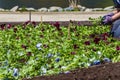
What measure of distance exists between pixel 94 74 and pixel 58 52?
1.31 m

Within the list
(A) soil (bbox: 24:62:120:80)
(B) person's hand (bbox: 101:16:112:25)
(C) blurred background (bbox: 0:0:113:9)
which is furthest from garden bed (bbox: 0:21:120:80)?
(C) blurred background (bbox: 0:0:113:9)

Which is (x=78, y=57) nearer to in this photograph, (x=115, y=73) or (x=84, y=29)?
(x=115, y=73)

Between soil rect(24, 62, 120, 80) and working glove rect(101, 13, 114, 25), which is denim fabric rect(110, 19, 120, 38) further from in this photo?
soil rect(24, 62, 120, 80)

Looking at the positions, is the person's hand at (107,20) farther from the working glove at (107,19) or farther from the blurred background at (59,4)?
the blurred background at (59,4)

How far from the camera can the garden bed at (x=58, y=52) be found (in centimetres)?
534

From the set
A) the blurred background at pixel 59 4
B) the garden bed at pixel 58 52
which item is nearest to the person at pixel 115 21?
the garden bed at pixel 58 52

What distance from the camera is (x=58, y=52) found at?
20.9 feet

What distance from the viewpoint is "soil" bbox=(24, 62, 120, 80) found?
5.02 meters

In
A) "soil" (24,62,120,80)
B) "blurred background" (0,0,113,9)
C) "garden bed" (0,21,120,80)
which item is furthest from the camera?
"blurred background" (0,0,113,9)

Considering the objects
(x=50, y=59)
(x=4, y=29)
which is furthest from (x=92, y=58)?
(x=4, y=29)

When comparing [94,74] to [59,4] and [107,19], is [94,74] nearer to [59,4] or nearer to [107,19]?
[107,19]

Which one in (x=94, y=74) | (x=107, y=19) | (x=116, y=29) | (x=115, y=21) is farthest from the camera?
(x=107, y=19)

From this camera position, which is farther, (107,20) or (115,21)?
(107,20)

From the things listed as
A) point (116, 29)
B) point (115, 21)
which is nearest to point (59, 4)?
point (115, 21)
